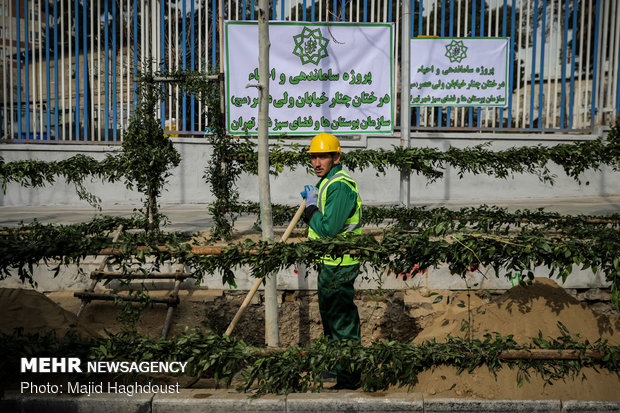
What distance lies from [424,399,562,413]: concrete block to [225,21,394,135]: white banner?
203 inches

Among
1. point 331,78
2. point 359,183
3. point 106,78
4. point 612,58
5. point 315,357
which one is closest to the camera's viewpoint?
point 315,357

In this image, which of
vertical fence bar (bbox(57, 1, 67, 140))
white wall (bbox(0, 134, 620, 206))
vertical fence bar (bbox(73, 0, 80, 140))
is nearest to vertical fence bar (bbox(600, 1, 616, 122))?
white wall (bbox(0, 134, 620, 206))

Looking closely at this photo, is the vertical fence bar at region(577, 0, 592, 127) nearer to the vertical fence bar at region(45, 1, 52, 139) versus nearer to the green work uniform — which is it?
the green work uniform

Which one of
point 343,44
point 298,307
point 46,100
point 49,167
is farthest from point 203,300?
point 46,100

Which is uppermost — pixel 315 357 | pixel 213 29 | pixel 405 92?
pixel 213 29

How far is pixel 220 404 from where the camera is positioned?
13.0 ft

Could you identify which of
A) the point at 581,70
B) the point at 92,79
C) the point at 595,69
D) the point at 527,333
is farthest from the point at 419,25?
the point at 527,333

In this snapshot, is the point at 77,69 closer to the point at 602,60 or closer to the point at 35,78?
the point at 35,78

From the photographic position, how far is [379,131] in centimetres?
862

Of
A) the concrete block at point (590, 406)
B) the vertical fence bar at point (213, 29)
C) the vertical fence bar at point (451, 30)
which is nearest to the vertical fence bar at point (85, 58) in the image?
the vertical fence bar at point (213, 29)

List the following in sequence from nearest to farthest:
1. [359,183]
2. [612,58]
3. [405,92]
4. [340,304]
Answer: [340,304] → [405,92] → [359,183] → [612,58]

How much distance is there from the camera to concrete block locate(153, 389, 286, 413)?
3.93 meters

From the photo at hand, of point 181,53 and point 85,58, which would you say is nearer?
point 181,53

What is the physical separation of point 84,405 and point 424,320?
392 centimetres
